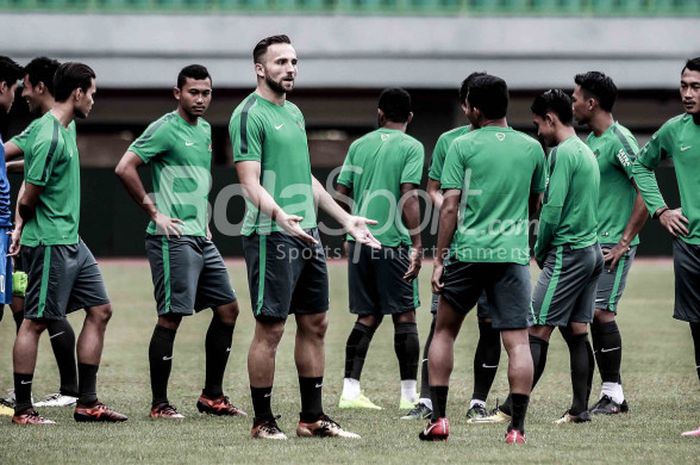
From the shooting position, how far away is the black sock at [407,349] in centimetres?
957

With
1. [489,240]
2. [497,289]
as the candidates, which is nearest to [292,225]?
[489,240]

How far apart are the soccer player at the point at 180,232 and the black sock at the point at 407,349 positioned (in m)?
1.28

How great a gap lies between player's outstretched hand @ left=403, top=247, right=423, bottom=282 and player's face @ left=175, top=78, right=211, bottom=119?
1813 millimetres

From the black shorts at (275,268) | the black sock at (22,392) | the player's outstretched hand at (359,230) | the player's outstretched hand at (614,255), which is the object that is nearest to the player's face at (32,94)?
the black sock at (22,392)

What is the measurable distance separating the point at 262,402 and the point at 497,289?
1545mm

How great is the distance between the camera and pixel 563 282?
8.52 m

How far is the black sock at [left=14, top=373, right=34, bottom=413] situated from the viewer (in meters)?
8.49

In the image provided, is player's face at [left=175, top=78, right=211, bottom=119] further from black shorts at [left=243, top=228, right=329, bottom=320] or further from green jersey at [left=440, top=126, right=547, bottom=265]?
green jersey at [left=440, top=126, right=547, bottom=265]

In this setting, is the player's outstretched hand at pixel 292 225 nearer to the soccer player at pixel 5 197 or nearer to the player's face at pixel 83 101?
the player's face at pixel 83 101

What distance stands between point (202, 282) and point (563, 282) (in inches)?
101

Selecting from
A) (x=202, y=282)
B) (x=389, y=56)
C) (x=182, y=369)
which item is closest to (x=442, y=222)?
(x=202, y=282)

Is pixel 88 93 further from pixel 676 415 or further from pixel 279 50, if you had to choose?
pixel 676 415

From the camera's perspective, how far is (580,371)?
28.3 feet

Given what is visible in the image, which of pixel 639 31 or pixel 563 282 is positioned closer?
pixel 563 282
